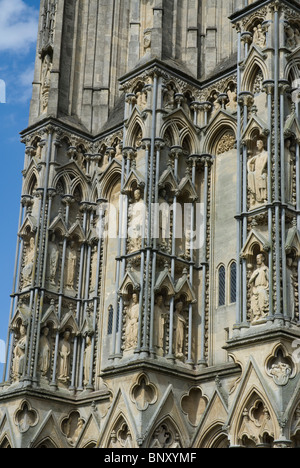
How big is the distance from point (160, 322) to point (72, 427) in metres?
5.64

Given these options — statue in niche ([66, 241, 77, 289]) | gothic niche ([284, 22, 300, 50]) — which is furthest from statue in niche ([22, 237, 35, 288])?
gothic niche ([284, 22, 300, 50])

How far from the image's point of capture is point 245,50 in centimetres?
2227

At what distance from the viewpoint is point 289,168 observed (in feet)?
67.8

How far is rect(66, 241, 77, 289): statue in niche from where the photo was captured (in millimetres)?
27453

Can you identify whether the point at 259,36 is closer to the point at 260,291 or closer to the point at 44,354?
the point at 260,291

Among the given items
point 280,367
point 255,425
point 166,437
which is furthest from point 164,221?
point 255,425

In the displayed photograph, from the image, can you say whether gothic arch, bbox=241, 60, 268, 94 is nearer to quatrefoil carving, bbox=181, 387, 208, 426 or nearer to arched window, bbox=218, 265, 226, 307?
arched window, bbox=218, 265, 226, 307

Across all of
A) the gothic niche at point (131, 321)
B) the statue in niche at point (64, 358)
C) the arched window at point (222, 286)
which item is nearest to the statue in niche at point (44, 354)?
the statue in niche at point (64, 358)

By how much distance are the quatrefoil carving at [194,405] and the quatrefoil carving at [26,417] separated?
5.33 metres

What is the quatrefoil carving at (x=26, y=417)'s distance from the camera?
82.2 feet

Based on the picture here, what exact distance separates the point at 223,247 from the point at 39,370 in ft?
22.5

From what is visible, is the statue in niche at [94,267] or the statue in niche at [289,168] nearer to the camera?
the statue in niche at [289,168]

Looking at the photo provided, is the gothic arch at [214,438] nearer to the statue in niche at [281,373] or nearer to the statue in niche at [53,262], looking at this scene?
the statue in niche at [281,373]
